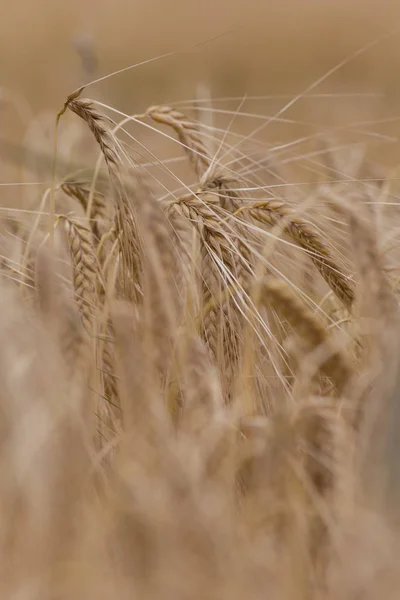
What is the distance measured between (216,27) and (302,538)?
8663 millimetres

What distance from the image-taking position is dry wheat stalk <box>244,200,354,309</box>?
88 cm

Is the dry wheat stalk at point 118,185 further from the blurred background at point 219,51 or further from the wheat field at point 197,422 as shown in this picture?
the blurred background at point 219,51

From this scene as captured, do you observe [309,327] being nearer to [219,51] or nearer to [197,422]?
[197,422]

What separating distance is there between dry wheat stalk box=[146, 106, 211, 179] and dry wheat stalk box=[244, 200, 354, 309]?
0.11 meters

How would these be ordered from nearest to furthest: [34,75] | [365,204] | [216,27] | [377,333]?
[377,333] → [365,204] → [34,75] → [216,27]

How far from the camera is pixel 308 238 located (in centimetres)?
88

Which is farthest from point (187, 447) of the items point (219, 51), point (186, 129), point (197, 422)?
point (219, 51)

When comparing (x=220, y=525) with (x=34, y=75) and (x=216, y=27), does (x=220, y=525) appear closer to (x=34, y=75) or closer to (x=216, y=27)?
(x=34, y=75)

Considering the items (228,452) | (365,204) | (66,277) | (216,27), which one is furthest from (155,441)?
(216,27)

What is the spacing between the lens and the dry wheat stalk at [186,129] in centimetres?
100

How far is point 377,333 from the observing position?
657mm

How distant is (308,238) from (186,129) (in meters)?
0.24

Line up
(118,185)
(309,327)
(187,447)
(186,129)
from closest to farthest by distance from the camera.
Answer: (187,447) < (309,327) < (118,185) < (186,129)

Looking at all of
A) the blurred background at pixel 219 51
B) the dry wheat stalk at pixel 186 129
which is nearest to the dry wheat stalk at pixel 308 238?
the dry wheat stalk at pixel 186 129
